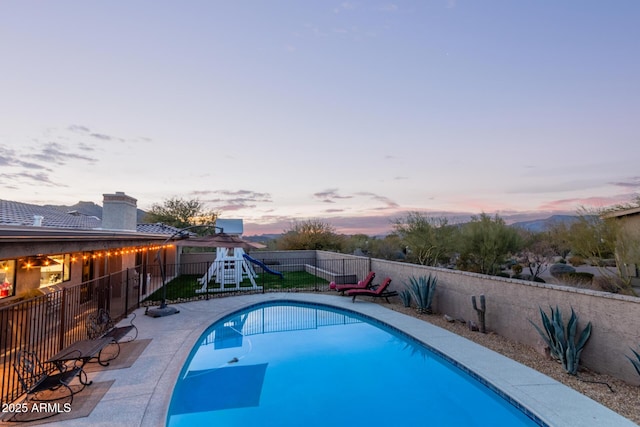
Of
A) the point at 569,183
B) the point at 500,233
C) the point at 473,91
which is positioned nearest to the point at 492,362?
the point at 473,91

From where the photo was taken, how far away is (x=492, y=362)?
21.9ft

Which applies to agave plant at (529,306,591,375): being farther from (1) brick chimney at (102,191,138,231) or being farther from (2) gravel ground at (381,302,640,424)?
(1) brick chimney at (102,191,138,231)

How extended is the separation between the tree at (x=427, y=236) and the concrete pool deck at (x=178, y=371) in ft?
35.3

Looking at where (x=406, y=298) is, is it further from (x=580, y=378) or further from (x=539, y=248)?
(x=539, y=248)

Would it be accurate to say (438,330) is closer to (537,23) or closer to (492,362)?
(492,362)

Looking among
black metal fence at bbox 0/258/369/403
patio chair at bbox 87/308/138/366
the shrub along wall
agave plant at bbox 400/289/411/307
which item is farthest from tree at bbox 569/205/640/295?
patio chair at bbox 87/308/138/366

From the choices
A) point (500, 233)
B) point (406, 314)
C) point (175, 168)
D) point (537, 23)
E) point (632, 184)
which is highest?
point (537, 23)

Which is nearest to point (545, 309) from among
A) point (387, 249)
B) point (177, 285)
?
point (177, 285)

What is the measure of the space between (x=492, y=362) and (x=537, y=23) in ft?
35.3

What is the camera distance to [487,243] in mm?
17250

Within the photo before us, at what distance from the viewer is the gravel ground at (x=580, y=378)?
16.1 feet

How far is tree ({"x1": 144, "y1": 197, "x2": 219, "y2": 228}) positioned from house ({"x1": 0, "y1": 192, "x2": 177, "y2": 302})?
19628 millimetres

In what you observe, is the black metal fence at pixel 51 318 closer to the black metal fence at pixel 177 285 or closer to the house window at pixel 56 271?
the black metal fence at pixel 177 285

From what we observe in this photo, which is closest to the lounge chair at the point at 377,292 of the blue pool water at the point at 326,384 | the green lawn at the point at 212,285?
the blue pool water at the point at 326,384
